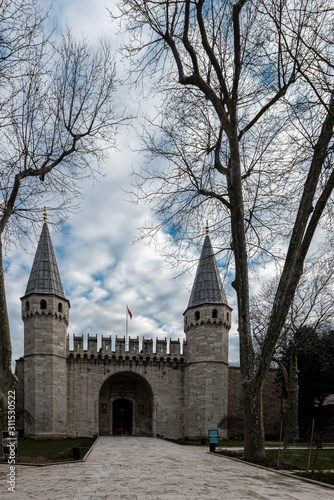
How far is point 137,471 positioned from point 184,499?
3725 millimetres

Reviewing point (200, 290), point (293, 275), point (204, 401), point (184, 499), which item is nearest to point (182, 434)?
point (204, 401)

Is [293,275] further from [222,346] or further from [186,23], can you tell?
[222,346]

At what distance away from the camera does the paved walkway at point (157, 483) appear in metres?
6.68

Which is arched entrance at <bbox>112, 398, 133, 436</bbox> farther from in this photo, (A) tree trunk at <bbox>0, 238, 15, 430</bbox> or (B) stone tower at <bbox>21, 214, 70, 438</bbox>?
(A) tree trunk at <bbox>0, 238, 15, 430</bbox>

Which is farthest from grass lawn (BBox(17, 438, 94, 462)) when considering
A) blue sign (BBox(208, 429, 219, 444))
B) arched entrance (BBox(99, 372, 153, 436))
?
arched entrance (BBox(99, 372, 153, 436))

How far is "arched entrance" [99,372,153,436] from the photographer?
3039 centimetres

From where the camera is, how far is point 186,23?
427 inches

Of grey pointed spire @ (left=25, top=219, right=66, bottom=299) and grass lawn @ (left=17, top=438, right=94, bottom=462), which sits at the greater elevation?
grey pointed spire @ (left=25, top=219, right=66, bottom=299)

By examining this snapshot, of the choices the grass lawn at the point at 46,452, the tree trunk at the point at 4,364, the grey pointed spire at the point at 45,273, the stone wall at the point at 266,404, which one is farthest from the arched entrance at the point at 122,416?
the tree trunk at the point at 4,364

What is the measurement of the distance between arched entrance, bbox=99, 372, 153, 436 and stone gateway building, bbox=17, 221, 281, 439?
0.20ft

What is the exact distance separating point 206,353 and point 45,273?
1087 cm

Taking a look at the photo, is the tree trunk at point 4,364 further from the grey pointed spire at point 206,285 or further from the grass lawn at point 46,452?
the grey pointed spire at point 206,285

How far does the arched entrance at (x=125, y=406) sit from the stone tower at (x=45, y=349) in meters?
4.04

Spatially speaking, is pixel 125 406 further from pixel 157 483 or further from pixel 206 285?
pixel 157 483
